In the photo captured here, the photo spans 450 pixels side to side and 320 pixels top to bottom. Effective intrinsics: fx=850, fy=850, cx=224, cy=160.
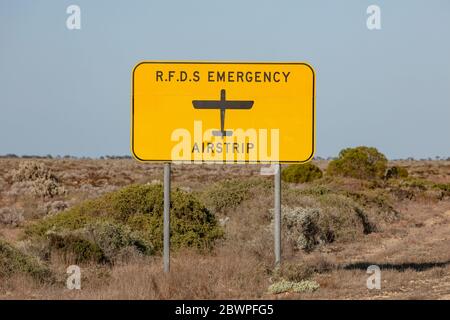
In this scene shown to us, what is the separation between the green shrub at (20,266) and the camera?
531 inches

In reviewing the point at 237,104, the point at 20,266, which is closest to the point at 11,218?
the point at 20,266

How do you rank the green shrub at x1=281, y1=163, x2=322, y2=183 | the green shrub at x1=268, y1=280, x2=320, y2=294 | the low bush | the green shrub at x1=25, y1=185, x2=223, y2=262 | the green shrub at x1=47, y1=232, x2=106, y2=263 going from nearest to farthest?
the green shrub at x1=268, y1=280, x2=320, y2=294 < the green shrub at x1=47, y1=232, x2=106, y2=263 < the green shrub at x1=25, y1=185, x2=223, y2=262 < the low bush < the green shrub at x1=281, y1=163, x2=322, y2=183

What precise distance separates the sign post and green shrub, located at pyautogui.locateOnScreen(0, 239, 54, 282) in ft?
6.82

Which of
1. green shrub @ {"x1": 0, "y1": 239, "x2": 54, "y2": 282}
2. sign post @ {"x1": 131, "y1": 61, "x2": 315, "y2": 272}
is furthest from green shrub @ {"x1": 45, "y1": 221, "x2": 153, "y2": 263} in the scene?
sign post @ {"x1": 131, "y1": 61, "x2": 315, "y2": 272}

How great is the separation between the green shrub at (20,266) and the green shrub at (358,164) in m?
34.2

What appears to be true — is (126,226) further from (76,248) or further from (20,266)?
(20,266)

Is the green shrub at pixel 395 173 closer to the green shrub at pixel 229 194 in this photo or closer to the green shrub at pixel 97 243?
the green shrub at pixel 229 194

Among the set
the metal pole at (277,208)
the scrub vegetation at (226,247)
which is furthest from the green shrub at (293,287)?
the metal pole at (277,208)

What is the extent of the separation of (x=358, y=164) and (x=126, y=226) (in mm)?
31849

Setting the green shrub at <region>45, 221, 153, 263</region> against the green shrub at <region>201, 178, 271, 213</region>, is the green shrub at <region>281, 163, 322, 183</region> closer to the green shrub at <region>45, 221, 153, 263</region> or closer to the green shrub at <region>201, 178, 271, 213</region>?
the green shrub at <region>201, 178, 271, 213</region>

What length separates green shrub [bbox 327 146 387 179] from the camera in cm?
4756

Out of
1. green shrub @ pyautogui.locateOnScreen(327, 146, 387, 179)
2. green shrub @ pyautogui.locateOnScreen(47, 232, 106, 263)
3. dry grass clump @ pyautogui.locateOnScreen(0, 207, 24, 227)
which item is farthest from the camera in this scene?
green shrub @ pyautogui.locateOnScreen(327, 146, 387, 179)
